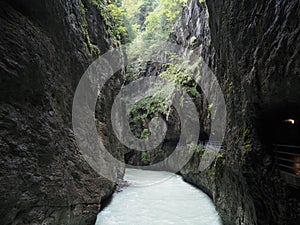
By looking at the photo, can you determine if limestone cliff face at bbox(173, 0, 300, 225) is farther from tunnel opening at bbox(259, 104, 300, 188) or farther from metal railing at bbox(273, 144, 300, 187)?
metal railing at bbox(273, 144, 300, 187)

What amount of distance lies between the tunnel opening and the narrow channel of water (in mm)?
3696

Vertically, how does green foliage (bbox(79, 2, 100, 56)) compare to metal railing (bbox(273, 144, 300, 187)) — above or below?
above

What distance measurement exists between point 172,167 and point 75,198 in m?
14.2

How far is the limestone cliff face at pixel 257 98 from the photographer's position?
3.89 m

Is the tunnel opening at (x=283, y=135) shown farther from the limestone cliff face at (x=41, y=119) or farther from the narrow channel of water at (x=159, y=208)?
the limestone cliff face at (x=41, y=119)

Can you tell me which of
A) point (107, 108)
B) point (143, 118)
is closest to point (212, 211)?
point (107, 108)

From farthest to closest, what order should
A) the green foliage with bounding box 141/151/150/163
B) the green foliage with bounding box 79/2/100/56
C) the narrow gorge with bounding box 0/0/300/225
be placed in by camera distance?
the green foliage with bounding box 141/151/150/163, the green foliage with bounding box 79/2/100/56, the narrow gorge with bounding box 0/0/300/225

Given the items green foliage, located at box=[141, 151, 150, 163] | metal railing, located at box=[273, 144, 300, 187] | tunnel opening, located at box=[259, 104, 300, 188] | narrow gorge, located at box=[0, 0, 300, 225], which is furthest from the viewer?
green foliage, located at box=[141, 151, 150, 163]

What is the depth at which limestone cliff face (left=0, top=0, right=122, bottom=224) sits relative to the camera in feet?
12.2

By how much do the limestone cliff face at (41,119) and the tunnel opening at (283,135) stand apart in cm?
521

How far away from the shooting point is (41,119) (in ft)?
15.0

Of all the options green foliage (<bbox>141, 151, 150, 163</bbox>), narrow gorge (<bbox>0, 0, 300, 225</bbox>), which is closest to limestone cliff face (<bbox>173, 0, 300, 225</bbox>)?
narrow gorge (<bbox>0, 0, 300, 225</bbox>)

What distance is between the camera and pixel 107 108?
405 inches

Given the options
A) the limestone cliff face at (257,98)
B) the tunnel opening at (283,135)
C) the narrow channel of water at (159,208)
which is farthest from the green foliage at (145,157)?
the tunnel opening at (283,135)
